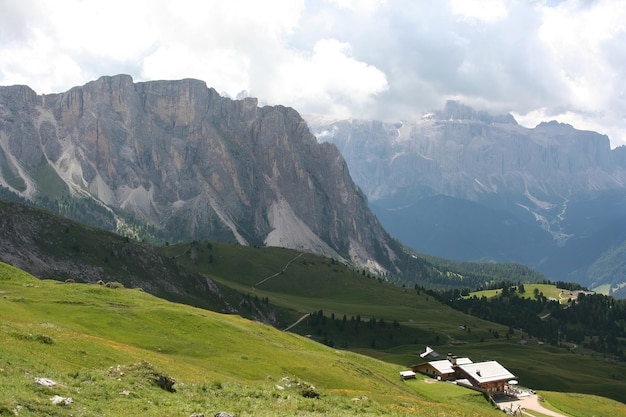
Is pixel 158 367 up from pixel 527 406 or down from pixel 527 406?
up

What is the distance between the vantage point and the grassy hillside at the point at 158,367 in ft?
112

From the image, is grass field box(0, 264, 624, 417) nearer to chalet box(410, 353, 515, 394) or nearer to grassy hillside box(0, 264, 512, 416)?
grassy hillside box(0, 264, 512, 416)

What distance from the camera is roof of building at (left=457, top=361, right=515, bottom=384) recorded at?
98488mm

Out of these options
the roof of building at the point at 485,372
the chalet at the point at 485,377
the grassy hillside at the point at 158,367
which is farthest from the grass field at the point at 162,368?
the roof of building at the point at 485,372

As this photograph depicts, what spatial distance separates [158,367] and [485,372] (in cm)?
6871

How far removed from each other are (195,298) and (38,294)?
121 m

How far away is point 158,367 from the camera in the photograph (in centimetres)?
4922

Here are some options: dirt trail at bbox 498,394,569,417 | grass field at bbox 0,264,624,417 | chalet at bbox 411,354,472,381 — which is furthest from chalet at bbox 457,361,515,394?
grass field at bbox 0,264,624,417

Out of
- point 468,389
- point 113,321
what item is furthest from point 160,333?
point 468,389

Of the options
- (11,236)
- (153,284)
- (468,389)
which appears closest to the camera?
(468,389)

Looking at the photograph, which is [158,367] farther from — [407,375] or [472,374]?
[472,374]

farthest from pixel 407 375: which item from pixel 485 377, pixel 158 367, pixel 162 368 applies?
pixel 158 367

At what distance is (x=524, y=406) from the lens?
93.4m

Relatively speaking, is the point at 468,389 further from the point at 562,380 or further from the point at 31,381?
the point at 562,380
